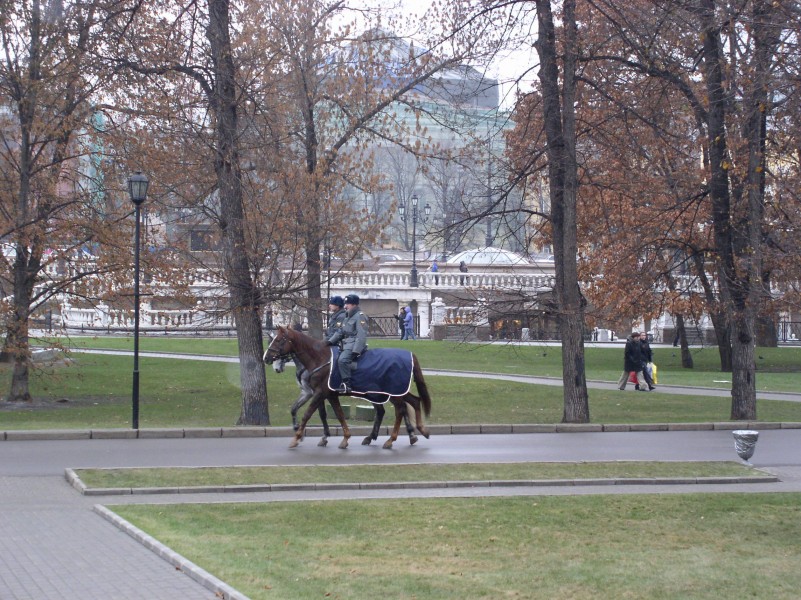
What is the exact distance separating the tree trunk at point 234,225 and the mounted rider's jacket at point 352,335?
12.2 ft

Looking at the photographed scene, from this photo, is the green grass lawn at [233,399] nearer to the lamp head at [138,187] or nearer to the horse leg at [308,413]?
the horse leg at [308,413]

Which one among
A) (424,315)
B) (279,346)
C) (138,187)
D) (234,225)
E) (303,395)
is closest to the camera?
(279,346)

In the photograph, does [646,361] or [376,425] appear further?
[646,361]

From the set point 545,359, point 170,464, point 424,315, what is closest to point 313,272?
point 170,464

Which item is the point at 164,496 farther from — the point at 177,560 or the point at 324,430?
the point at 324,430

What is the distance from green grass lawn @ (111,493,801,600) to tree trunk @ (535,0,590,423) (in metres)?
8.57

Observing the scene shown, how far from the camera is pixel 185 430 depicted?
59.9 feet

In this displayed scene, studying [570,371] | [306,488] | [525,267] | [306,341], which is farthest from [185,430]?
[525,267]

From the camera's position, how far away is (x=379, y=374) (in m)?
16.4

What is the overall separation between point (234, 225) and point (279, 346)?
13.5 feet

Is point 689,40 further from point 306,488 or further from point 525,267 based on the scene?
point 525,267

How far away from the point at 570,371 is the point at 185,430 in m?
7.79

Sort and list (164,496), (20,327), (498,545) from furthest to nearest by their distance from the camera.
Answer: (20,327), (164,496), (498,545)

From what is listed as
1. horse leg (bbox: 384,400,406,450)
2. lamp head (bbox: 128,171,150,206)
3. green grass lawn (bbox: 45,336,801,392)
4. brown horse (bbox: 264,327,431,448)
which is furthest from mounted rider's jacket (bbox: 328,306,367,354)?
green grass lawn (bbox: 45,336,801,392)
